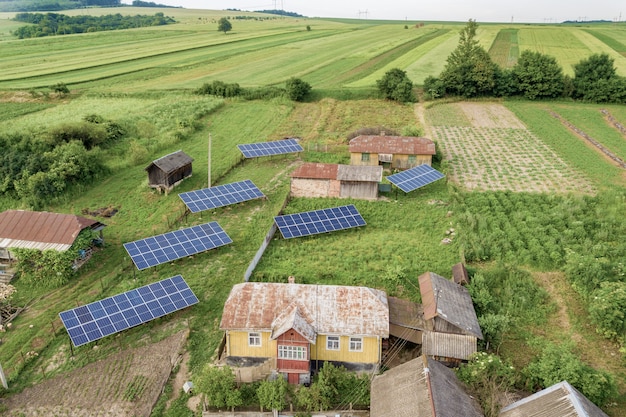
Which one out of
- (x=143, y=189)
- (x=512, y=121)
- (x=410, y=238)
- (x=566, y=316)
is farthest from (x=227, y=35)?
(x=566, y=316)

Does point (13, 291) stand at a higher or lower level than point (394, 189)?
lower

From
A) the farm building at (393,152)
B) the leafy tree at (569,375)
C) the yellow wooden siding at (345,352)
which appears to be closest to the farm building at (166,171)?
the farm building at (393,152)

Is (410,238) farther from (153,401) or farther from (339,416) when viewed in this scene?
(153,401)

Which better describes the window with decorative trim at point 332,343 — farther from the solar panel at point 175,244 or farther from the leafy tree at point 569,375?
the solar panel at point 175,244

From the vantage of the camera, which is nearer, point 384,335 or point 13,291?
point 384,335

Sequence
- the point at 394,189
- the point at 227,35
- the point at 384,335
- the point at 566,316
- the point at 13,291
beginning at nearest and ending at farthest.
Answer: the point at 384,335
the point at 566,316
the point at 13,291
the point at 394,189
the point at 227,35

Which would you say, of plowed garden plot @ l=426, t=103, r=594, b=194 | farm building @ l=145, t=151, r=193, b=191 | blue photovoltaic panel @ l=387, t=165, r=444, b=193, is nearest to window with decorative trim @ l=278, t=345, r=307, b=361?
blue photovoltaic panel @ l=387, t=165, r=444, b=193

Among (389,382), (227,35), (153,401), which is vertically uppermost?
(227,35)

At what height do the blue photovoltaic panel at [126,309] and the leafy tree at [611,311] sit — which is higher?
the leafy tree at [611,311]
